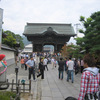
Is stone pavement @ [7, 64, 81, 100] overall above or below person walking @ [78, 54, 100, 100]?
below

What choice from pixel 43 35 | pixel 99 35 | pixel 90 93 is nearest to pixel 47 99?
pixel 90 93

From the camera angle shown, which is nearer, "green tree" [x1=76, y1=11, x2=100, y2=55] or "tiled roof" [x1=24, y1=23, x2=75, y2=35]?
"green tree" [x1=76, y1=11, x2=100, y2=55]

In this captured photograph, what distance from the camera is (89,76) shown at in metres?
2.29

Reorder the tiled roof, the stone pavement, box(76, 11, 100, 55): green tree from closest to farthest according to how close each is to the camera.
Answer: the stone pavement < box(76, 11, 100, 55): green tree < the tiled roof

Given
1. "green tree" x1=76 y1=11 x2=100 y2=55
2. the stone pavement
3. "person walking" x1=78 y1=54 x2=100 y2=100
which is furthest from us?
"green tree" x1=76 y1=11 x2=100 y2=55

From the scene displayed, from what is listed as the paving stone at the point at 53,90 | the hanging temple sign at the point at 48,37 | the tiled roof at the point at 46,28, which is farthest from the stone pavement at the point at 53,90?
the tiled roof at the point at 46,28

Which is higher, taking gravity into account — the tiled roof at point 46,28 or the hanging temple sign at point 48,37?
the tiled roof at point 46,28

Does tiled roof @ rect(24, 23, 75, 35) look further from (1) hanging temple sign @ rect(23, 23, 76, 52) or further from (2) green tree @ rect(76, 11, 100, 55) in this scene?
(2) green tree @ rect(76, 11, 100, 55)

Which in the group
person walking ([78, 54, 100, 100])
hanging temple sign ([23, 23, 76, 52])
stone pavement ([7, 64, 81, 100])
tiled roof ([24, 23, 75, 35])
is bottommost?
stone pavement ([7, 64, 81, 100])

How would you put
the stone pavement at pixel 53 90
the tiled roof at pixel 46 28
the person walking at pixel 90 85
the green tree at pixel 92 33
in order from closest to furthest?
the person walking at pixel 90 85
the stone pavement at pixel 53 90
the green tree at pixel 92 33
the tiled roof at pixel 46 28

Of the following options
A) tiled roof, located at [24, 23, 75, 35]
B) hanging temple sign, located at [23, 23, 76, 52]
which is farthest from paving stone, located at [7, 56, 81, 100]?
tiled roof, located at [24, 23, 75, 35]

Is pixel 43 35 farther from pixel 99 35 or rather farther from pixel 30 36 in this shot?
pixel 99 35

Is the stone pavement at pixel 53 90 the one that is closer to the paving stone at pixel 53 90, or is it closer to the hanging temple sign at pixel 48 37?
the paving stone at pixel 53 90

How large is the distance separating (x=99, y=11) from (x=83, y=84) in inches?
296
